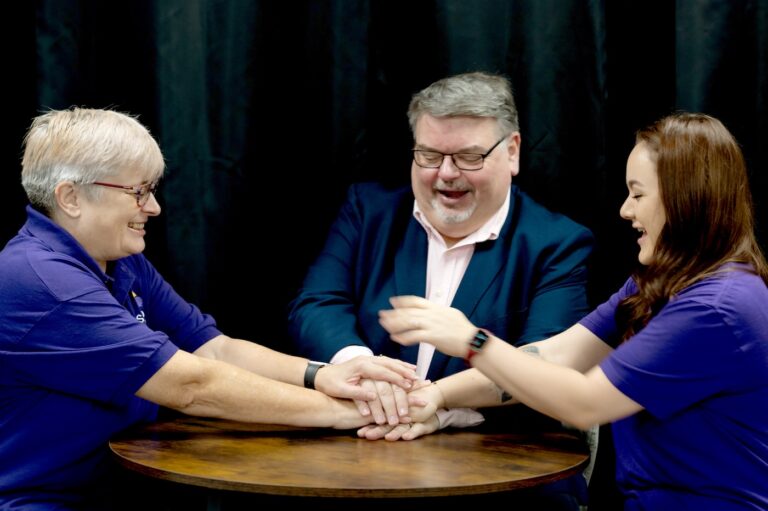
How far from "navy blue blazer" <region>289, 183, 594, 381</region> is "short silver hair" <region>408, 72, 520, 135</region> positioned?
25 cm

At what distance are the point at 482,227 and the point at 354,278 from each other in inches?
14.8

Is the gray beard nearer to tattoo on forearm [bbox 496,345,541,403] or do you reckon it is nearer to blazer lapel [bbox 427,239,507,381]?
blazer lapel [bbox 427,239,507,381]

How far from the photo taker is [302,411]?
7.28 ft

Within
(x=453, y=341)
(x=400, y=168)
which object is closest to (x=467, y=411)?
(x=453, y=341)

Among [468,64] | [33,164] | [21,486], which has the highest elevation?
[468,64]

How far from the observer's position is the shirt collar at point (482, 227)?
2727 millimetres

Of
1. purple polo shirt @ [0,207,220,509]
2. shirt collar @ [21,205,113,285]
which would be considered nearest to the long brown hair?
purple polo shirt @ [0,207,220,509]

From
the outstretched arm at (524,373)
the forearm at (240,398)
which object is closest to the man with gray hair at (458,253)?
the forearm at (240,398)

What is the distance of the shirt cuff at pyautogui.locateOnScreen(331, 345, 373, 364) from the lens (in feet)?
8.39

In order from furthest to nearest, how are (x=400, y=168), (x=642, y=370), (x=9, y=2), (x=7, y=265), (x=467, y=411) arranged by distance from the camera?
(x=400, y=168), (x=9, y=2), (x=467, y=411), (x=7, y=265), (x=642, y=370)

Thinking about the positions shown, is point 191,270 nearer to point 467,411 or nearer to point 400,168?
point 400,168

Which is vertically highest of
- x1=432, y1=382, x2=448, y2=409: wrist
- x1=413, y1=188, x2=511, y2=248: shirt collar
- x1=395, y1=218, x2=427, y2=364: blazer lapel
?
x1=413, y1=188, x2=511, y2=248: shirt collar

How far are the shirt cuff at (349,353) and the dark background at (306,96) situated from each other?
1.68 feet

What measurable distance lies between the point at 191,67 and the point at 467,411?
125cm
